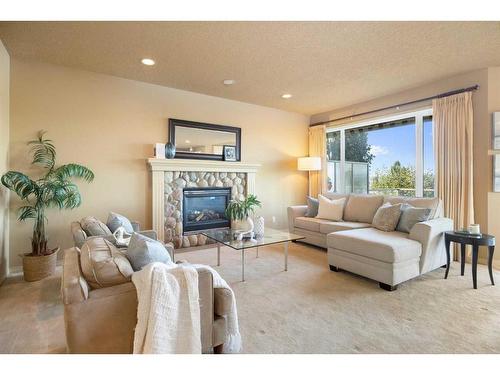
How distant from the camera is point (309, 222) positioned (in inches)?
163

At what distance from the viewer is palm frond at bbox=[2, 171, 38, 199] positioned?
263 centimetres

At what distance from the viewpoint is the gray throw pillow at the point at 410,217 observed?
2.98 meters

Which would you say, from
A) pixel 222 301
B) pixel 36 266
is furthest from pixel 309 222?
pixel 36 266

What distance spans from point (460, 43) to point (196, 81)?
324 cm

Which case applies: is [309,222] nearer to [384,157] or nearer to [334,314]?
[384,157]

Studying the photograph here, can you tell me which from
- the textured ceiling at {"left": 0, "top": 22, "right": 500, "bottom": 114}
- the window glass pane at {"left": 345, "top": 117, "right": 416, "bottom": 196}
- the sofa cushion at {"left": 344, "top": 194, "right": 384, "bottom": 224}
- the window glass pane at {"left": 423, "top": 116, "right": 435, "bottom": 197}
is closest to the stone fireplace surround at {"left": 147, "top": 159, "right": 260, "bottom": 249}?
the textured ceiling at {"left": 0, "top": 22, "right": 500, "bottom": 114}

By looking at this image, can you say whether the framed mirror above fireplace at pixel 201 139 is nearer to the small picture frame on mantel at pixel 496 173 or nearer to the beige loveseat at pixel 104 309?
the beige loveseat at pixel 104 309

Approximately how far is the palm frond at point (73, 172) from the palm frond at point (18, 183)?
0.35 meters

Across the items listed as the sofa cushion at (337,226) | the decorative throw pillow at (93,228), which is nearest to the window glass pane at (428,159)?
the sofa cushion at (337,226)

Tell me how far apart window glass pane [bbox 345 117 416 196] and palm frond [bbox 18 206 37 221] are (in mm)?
5205

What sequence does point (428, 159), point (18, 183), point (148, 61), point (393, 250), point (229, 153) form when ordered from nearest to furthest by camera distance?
point (393, 250) < point (18, 183) < point (148, 61) < point (428, 159) < point (229, 153)

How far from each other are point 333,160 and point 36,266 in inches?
205

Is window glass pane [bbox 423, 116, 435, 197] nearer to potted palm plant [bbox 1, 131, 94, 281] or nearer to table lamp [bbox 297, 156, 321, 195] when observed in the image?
table lamp [bbox 297, 156, 321, 195]
